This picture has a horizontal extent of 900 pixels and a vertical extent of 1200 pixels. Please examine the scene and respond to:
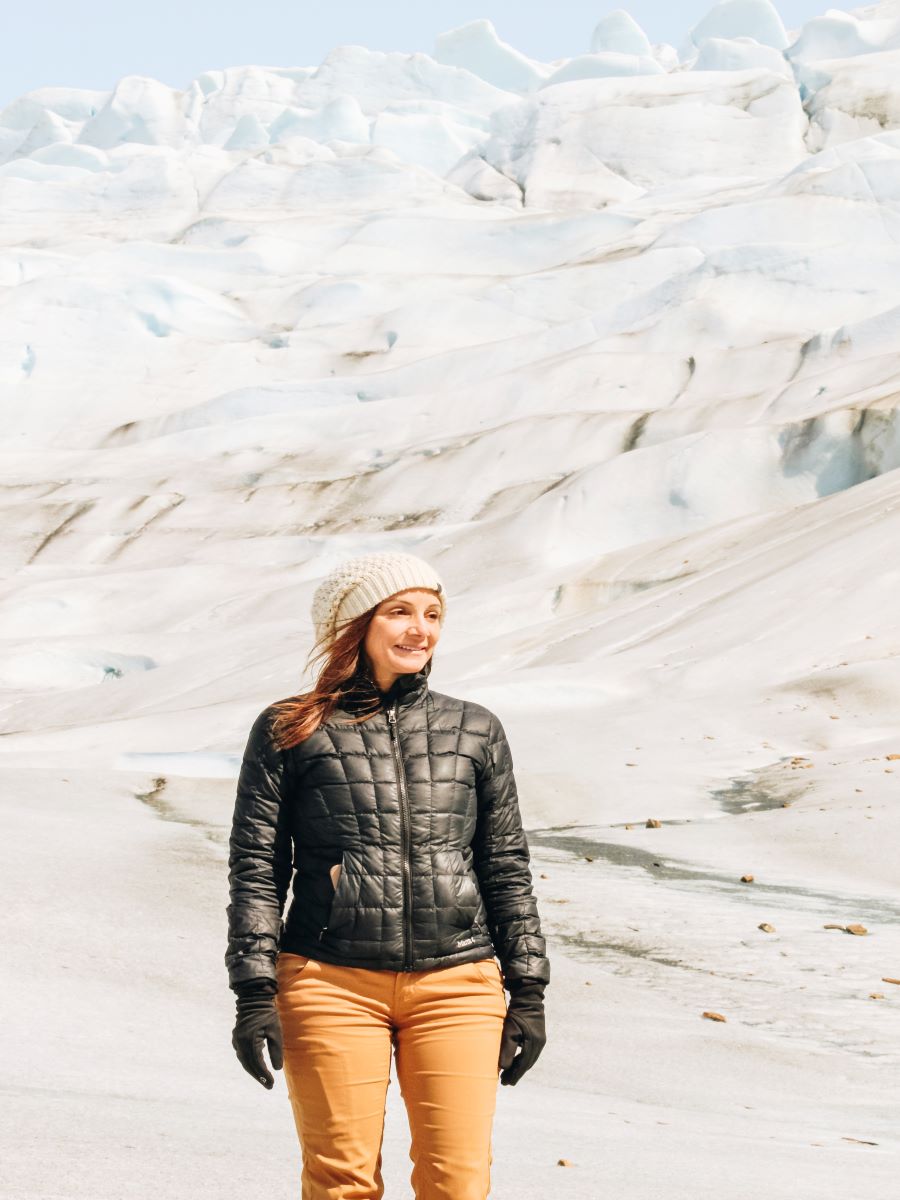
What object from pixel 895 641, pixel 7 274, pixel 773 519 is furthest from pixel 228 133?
pixel 895 641

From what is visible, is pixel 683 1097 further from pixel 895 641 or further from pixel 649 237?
pixel 649 237

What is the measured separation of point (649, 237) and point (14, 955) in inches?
1873

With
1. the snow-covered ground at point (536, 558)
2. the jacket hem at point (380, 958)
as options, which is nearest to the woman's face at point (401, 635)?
the jacket hem at point (380, 958)

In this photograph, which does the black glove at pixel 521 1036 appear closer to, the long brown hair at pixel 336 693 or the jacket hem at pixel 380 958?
the jacket hem at pixel 380 958

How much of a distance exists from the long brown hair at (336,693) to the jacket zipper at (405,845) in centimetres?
8

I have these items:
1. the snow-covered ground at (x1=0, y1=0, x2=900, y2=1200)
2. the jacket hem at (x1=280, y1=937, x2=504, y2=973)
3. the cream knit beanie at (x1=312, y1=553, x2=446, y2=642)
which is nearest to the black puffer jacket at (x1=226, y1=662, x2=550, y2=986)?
the jacket hem at (x1=280, y1=937, x2=504, y2=973)

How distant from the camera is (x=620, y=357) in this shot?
37250 millimetres

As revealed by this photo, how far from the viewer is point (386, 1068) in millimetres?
2604

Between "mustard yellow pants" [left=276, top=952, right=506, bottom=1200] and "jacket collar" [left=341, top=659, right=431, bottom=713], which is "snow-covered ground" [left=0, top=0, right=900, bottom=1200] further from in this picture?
"jacket collar" [left=341, top=659, right=431, bottom=713]

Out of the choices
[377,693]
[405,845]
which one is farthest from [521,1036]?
[377,693]

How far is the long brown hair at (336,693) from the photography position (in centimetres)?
275

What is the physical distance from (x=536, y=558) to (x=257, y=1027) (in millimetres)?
23726

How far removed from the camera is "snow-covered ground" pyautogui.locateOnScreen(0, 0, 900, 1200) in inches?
182

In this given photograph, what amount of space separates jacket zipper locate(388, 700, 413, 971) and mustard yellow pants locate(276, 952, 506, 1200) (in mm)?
60
